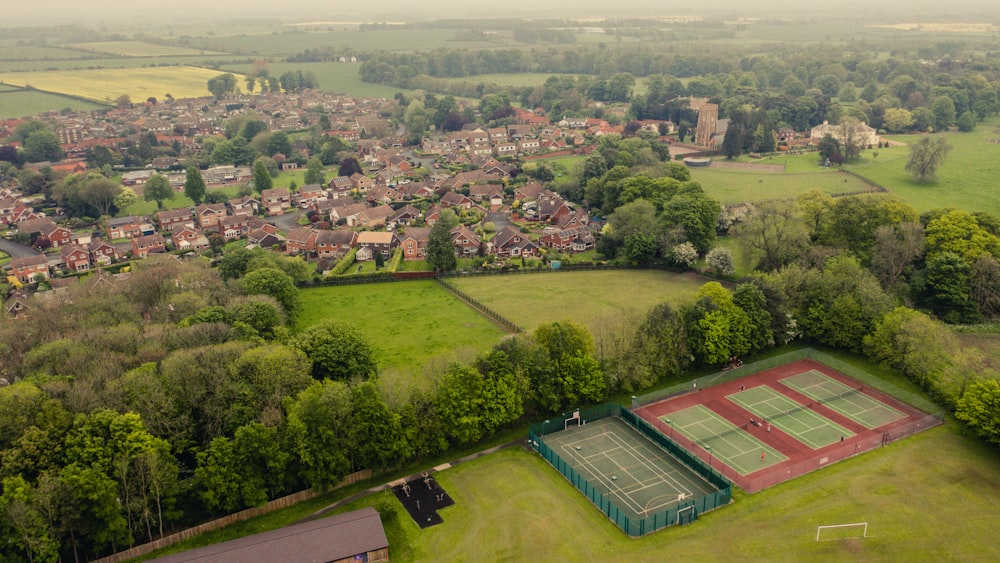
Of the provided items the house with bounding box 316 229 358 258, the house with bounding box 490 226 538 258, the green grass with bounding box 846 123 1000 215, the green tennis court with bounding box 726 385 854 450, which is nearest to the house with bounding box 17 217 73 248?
the house with bounding box 316 229 358 258

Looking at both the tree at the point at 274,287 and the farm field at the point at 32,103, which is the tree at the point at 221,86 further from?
the tree at the point at 274,287

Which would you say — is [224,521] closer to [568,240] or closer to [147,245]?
[568,240]

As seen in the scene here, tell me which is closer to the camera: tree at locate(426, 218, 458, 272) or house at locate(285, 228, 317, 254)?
tree at locate(426, 218, 458, 272)

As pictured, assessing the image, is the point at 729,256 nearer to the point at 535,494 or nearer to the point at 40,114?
the point at 535,494

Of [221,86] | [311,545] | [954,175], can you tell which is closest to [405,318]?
[311,545]

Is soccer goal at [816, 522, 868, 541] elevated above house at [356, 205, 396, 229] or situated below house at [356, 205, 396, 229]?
below

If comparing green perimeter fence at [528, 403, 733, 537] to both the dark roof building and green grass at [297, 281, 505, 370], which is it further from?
the dark roof building

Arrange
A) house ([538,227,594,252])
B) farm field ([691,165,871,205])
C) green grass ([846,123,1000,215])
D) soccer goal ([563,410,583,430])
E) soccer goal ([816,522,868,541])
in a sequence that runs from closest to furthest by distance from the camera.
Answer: soccer goal ([816,522,868,541])
soccer goal ([563,410,583,430])
house ([538,227,594,252])
green grass ([846,123,1000,215])
farm field ([691,165,871,205])
